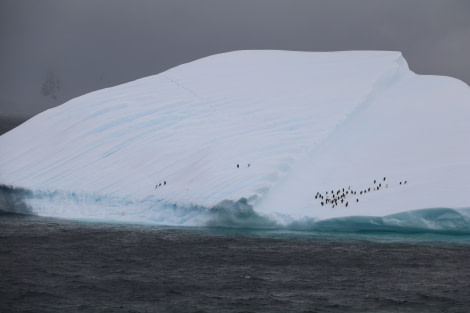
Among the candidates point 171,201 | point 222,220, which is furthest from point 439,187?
point 171,201

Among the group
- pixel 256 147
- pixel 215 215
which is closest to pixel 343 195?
pixel 256 147

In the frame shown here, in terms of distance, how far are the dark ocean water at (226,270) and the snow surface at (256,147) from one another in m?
1.23

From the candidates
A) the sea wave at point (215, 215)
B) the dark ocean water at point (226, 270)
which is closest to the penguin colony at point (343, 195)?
the sea wave at point (215, 215)

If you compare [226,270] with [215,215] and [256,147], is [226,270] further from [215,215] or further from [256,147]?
[256,147]

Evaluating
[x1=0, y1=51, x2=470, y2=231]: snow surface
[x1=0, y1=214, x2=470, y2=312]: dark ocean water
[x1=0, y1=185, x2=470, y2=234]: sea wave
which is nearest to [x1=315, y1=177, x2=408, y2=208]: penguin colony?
[x1=0, y1=51, x2=470, y2=231]: snow surface

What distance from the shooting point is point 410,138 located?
35.4m

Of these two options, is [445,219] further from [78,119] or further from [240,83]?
[78,119]

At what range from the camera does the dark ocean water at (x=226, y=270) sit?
2045 centimetres

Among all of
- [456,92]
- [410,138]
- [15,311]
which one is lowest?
[15,311]

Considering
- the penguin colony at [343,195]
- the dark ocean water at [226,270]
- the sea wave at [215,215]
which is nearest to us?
the dark ocean water at [226,270]

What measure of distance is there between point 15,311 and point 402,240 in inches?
581

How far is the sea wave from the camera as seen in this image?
29.6 metres

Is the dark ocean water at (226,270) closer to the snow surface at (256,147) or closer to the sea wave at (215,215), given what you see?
the sea wave at (215,215)

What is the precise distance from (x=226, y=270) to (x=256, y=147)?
10.8 m
